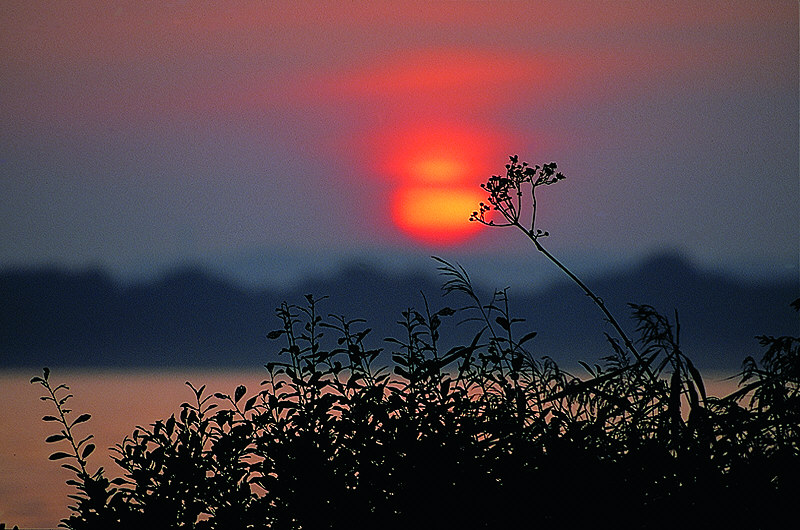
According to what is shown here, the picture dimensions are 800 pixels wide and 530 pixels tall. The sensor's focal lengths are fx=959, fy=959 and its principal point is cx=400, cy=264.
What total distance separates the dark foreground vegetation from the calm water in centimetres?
32

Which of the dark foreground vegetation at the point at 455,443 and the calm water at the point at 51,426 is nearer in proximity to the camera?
the dark foreground vegetation at the point at 455,443

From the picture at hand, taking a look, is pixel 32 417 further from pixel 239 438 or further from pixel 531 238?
pixel 531 238

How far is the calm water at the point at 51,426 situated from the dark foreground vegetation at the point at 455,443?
0.32m

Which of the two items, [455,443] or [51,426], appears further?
[51,426]

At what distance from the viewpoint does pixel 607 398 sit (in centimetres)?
409

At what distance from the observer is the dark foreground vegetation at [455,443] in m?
3.61

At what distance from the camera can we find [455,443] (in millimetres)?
3816

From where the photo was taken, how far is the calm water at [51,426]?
4898 millimetres

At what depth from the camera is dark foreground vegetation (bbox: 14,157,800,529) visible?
3.61m

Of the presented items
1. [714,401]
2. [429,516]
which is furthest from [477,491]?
[714,401]

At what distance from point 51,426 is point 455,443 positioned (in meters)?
2.77

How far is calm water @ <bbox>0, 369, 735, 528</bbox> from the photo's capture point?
4898 millimetres

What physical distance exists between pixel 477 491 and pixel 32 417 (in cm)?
461

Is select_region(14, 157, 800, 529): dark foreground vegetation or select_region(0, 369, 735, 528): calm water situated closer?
select_region(14, 157, 800, 529): dark foreground vegetation
